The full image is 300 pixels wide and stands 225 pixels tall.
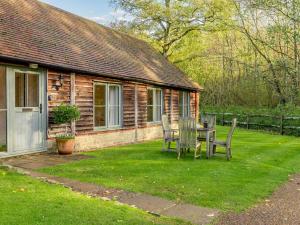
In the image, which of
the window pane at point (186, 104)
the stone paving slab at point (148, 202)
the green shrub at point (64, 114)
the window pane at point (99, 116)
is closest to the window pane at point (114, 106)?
the window pane at point (99, 116)

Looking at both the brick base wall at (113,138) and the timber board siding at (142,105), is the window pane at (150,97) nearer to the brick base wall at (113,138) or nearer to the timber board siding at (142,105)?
the timber board siding at (142,105)

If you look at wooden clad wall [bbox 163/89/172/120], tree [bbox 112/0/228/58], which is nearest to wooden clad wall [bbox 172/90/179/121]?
wooden clad wall [bbox 163/89/172/120]

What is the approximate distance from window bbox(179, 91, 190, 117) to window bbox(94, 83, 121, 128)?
19.9 ft

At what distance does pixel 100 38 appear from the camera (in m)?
16.0

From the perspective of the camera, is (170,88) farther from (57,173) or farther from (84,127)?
(57,173)

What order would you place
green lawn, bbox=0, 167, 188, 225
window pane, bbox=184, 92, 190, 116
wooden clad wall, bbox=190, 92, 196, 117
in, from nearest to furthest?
green lawn, bbox=0, 167, 188, 225 → window pane, bbox=184, 92, 190, 116 → wooden clad wall, bbox=190, 92, 196, 117

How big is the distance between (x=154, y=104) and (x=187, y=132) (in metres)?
6.38

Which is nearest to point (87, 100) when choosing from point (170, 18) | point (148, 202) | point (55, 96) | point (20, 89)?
point (55, 96)

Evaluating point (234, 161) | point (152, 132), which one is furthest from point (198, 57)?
point (234, 161)

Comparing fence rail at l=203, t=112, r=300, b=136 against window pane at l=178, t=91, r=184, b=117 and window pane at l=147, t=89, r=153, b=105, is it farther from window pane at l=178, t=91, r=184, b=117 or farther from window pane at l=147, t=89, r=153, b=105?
window pane at l=147, t=89, r=153, b=105

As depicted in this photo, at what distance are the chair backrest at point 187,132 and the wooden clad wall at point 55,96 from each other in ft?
11.9

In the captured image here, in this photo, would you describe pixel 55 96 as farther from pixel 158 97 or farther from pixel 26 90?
pixel 158 97

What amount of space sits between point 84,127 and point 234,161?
16.2 ft

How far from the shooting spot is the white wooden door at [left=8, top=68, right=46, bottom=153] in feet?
30.1
